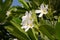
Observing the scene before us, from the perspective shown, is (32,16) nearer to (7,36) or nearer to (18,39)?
(18,39)

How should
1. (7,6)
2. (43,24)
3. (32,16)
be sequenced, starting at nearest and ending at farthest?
(43,24) < (32,16) < (7,6)

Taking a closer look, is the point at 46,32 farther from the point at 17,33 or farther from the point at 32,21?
the point at 17,33

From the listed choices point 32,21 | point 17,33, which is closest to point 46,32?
point 32,21

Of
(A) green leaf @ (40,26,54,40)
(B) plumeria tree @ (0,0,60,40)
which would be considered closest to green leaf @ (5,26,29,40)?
(B) plumeria tree @ (0,0,60,40)

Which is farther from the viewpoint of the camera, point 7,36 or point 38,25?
point 7,36

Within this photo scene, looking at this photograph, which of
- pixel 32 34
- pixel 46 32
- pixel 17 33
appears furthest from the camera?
pixel 17 33

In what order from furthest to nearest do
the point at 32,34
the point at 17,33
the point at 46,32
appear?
the point at 17,33
the point at 32,34
the point at 46,32

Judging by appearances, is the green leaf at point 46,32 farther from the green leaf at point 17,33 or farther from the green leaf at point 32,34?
the green leaf at point 17,33

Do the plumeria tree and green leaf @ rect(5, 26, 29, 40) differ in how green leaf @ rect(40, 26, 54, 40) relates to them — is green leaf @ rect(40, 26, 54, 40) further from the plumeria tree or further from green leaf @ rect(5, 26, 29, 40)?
green leaf @ rect(5, 26, 29, 40)

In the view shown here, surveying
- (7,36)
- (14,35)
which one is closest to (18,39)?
(14,35)

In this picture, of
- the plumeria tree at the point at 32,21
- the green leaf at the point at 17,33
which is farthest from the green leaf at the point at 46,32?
the green leaf at the point at 17,33
